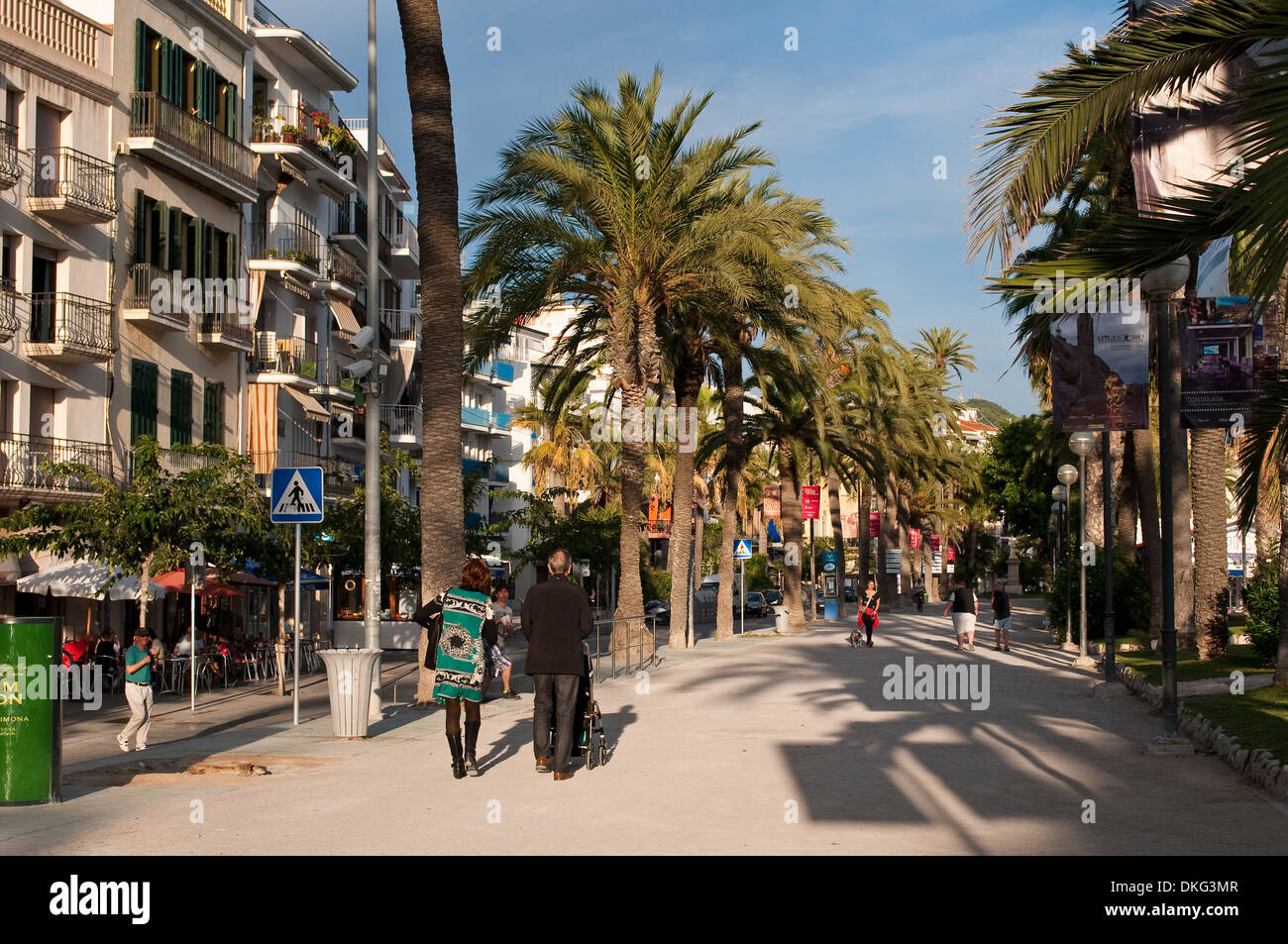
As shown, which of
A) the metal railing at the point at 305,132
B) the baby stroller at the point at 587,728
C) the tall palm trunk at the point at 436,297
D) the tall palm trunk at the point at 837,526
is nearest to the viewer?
the baby stroller at the point at 587,728

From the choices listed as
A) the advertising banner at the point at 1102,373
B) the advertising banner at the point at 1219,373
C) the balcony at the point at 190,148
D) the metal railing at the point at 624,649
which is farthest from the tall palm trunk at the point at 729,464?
the advertising banner at the point at 1219,373

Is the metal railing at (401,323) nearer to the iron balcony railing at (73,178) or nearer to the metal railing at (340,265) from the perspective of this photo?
the metal railing at (340,265)

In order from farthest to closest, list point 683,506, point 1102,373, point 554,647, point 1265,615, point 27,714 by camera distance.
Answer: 1. point 683,506
2. point 1265,615
3. point 1102,373
4. point 554,647
5. point 27,714

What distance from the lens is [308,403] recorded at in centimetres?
4322

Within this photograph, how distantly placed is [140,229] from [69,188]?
3.33 metres

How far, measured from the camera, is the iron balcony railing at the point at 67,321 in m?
28.7

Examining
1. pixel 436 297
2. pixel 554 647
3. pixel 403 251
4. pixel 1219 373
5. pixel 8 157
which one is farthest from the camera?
pixel 403 251

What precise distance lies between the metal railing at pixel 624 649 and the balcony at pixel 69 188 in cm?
1408

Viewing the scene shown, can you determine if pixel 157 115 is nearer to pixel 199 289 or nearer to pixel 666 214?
pixel 199 289

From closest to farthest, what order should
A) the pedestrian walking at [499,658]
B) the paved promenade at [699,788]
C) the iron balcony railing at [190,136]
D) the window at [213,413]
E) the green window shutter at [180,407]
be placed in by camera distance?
the paved promenade at [699,788]
the pedestrian walking at [499,658]
the iron balcony railing at [190,136]
the green window shutter at [180,407]
the window at [213,413]

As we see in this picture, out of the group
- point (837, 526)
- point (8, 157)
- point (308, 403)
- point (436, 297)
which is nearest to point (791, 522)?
point (308, 403)

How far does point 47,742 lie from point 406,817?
3019 millimetres

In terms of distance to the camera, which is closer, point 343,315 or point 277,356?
point 277,356

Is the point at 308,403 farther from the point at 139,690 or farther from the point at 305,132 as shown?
the point at 139,690
